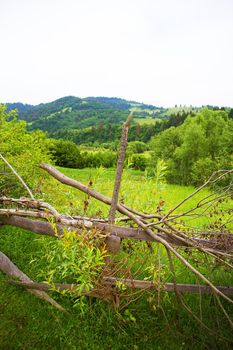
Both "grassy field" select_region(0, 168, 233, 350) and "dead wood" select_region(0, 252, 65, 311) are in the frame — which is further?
"dead wood" select_region(0, 252, 65, 311)

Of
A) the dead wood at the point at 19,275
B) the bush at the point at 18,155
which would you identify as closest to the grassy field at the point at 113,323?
the dead wood at the point at 19,275

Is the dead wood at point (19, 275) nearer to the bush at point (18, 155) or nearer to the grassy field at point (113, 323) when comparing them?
the grassy field at point (113, 323)

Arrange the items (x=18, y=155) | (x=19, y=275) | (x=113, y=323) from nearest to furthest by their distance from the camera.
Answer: (x=113, y=323) → (x=19, y=275) → (x=18, y=155)

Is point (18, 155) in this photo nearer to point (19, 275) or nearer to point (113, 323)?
point (19, 275)

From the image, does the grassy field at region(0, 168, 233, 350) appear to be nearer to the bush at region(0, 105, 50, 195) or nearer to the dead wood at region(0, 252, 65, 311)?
the dead wood at region(0, 252, 65, 311)

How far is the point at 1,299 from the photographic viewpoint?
448cm

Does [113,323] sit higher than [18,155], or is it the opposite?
[18,155]

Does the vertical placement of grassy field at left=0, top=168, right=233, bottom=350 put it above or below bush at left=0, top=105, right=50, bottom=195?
below

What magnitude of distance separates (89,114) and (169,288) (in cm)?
15927

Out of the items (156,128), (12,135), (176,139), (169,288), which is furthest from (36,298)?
(156,128)

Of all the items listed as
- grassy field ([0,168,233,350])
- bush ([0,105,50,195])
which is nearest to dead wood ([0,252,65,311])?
grassy field ([0,168,233,350])

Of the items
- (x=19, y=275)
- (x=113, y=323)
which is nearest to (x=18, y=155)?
(x=19, y=275)

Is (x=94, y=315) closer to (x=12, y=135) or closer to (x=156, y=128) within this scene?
(x=12, y=135)

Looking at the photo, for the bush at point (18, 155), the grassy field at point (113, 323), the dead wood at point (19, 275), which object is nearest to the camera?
the grassy field at point (113, 323)
